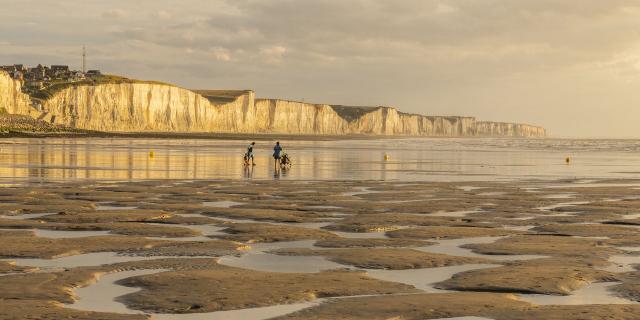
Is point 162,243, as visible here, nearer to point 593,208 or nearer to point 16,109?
point 593,208

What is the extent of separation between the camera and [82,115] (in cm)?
18362

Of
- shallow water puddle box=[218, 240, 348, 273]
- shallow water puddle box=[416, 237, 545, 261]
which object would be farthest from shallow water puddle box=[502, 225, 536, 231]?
shallow water puddle box=[218, 240, 348, 273]

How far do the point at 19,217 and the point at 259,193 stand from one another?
383 inches

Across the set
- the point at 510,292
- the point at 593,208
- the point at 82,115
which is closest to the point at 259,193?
the point at 593,208

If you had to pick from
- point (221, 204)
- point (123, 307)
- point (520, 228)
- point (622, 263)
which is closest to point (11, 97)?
point (221, 204)

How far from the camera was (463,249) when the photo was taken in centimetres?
1372

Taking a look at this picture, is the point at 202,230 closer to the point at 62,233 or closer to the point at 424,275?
the point at 62,233

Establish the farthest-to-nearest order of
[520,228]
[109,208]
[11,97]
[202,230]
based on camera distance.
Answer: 1. [11,97]
2. [109,208]
3. [520,228]
4. [202,230]

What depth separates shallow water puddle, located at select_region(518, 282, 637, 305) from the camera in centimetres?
915

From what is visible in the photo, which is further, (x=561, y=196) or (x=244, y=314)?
(x=561, y=196)

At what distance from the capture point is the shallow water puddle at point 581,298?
360 inches

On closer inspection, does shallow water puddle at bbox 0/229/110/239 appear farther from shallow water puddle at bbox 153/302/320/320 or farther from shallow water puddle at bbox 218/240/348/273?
shallow water puddle at bbox 153/302/320/320

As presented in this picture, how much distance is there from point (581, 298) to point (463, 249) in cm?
437

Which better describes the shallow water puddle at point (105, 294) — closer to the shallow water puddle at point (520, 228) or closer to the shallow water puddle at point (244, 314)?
the shallow water puddle at point (244, 314)
